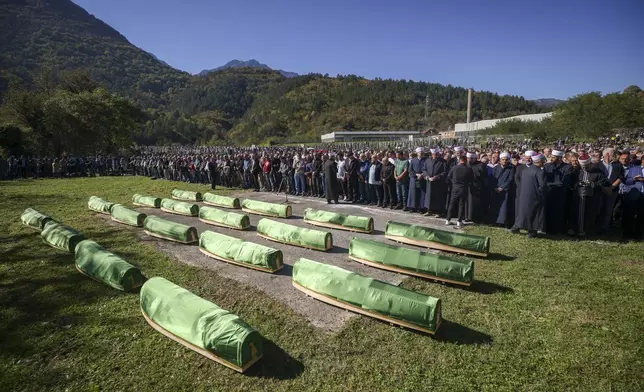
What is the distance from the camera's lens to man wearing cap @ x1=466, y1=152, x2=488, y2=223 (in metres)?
10.8

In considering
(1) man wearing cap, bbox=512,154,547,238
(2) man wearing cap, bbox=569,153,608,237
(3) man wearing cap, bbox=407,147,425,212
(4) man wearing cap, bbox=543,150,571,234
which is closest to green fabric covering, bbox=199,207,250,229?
(3) man wearing cap, bbox=407,147,425,212

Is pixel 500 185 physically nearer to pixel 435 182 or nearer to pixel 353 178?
pixel 435 182

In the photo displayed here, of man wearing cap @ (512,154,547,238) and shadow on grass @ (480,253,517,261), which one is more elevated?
man wearing cap @ (512,154,547,238)

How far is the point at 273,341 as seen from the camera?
5.34 meters

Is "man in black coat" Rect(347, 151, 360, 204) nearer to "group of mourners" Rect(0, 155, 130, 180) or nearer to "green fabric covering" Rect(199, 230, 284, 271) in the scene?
"green fabric covering" Rect(199, 230, 284, 271)

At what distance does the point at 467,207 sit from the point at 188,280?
9181mm

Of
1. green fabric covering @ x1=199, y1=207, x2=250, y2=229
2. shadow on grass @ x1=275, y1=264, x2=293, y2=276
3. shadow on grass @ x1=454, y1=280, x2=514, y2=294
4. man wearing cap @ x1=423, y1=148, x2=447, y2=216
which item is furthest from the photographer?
man wearing cap @ x1=423, y1=148, x2=447, y2=216

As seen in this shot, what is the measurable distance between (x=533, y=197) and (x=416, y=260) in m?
4.57

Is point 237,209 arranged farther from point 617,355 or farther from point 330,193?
point 617,355

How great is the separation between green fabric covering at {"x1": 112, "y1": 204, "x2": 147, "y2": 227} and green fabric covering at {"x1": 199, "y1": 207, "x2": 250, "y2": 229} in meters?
2.16

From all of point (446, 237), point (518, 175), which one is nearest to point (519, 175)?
point (518, 175)

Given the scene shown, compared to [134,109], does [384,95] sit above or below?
above

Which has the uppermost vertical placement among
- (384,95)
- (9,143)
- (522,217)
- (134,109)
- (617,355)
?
(384,95)

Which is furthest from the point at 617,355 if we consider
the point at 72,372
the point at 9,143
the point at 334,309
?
the point at 9,143
